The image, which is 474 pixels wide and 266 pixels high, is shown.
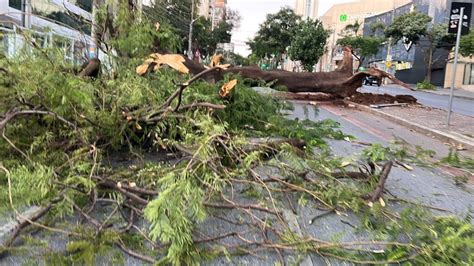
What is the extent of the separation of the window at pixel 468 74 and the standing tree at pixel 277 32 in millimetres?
15826

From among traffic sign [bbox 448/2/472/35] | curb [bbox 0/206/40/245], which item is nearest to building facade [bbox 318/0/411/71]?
traffic sign [bbox 448/2/472/35]

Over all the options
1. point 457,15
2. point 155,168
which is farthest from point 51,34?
point 457,15

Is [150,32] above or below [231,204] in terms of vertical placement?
above

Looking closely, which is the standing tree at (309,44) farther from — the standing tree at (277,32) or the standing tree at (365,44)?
the standing tree at (365,44)

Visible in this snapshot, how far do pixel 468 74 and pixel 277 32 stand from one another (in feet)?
59.6

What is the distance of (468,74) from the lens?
135 feet

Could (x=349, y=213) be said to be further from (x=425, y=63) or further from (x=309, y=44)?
(x=425, y=63)

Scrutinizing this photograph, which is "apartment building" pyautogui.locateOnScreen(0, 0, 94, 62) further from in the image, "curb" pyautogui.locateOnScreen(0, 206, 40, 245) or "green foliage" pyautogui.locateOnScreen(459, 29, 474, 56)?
"green foliage" pyautogui.locateOnScreen(459, 29, 474, 56)

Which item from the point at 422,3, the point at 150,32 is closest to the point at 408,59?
the point at 422,3

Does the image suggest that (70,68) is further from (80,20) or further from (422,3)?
(422,3)

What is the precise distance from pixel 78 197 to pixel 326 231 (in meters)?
1.01

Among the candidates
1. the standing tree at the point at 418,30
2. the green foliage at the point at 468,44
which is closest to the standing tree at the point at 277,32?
the standing tree at the point at 418,30

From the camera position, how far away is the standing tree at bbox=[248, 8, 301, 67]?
4538 centimetres

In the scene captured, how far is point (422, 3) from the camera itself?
51719 millimetres
